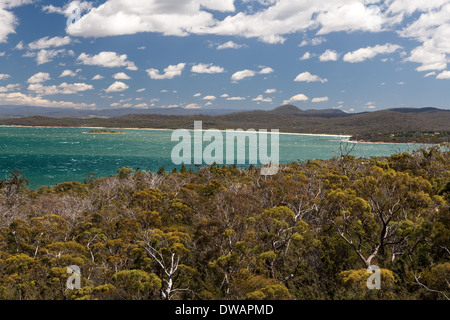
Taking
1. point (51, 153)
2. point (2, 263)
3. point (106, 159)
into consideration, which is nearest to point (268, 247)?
point (2, 263)

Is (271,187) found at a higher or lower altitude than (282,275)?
higher

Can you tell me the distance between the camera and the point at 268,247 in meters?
18.3

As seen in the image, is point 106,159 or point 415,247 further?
point 106,159

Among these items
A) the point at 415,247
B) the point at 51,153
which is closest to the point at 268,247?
the point at 415,247

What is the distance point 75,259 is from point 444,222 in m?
16.3

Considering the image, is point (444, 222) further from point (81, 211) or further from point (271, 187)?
point (81, 211)

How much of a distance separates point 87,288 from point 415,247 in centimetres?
1572

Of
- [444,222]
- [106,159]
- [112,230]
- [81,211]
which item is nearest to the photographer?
[444,222]

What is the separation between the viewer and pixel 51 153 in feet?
422

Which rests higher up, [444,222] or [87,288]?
[444,222]

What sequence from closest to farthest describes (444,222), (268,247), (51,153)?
(444,222) → (268,247) → (51,153)
